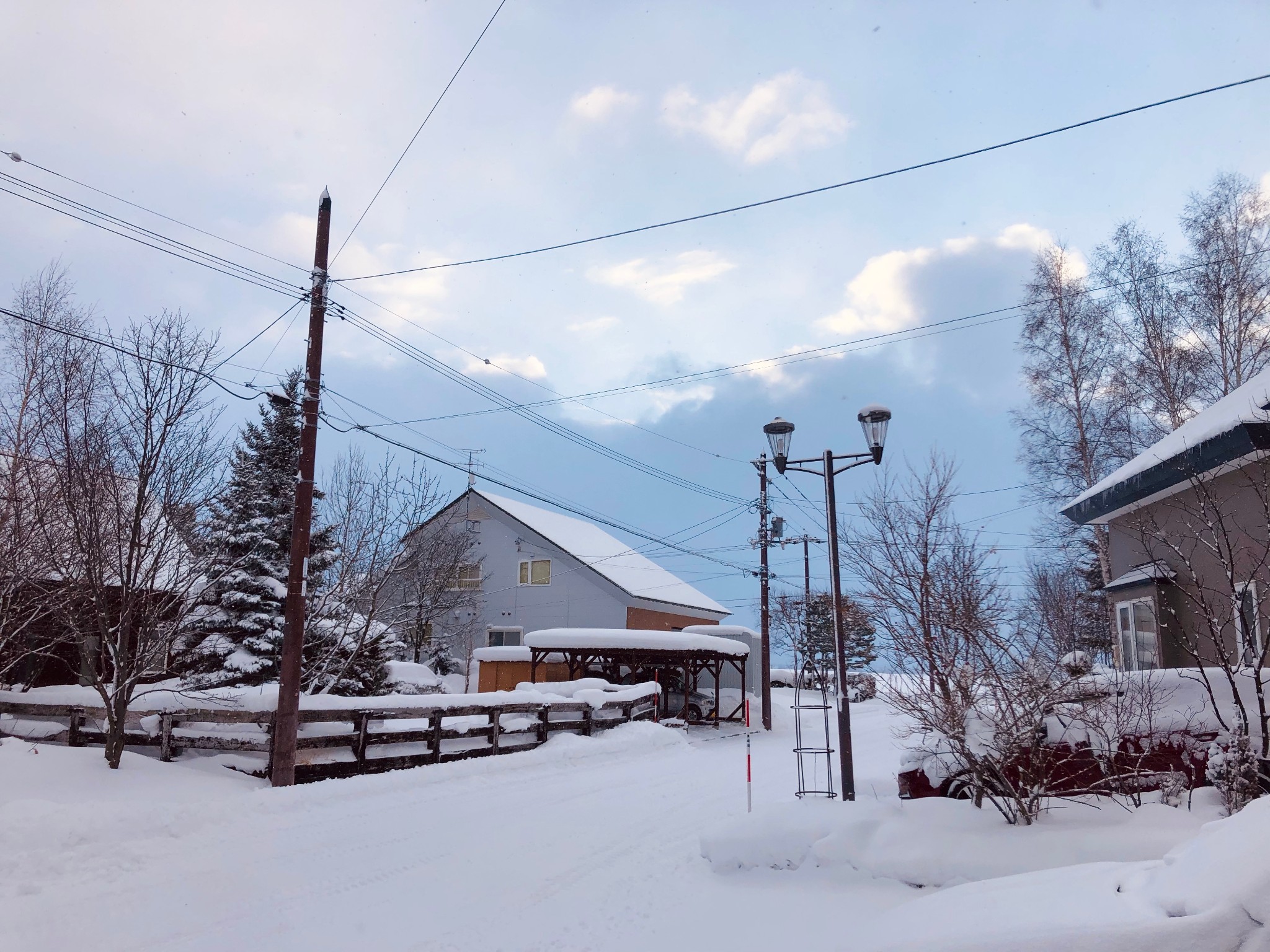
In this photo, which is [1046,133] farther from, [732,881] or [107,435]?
[107,435]

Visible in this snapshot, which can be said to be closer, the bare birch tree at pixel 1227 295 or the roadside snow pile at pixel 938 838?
the roadside snow pile at pixel 938 838

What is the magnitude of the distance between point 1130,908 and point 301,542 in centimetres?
1038

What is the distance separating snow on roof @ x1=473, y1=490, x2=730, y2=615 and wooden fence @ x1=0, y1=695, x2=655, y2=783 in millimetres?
16331

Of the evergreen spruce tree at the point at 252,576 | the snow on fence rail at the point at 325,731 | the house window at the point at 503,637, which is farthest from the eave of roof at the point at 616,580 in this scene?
the snow on fence rail at the point at 325,731

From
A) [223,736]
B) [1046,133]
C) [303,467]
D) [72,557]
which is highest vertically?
[1046,133]

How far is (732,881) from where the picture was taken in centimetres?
705

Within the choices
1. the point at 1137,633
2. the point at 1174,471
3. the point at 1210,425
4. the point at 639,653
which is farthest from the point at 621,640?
the point at 1210,425

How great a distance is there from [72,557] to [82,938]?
658 centimetres

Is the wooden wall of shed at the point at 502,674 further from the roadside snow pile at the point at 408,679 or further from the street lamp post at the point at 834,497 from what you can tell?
the street lamp post at the point at 834,497

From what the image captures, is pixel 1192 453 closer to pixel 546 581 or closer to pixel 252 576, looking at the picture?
pixel 252 576

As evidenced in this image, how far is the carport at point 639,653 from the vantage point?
22.8 m

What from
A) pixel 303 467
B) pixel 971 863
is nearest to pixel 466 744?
pixel 303 467

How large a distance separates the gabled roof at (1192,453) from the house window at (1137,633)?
1.67m

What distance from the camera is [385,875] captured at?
7180 millimetres
